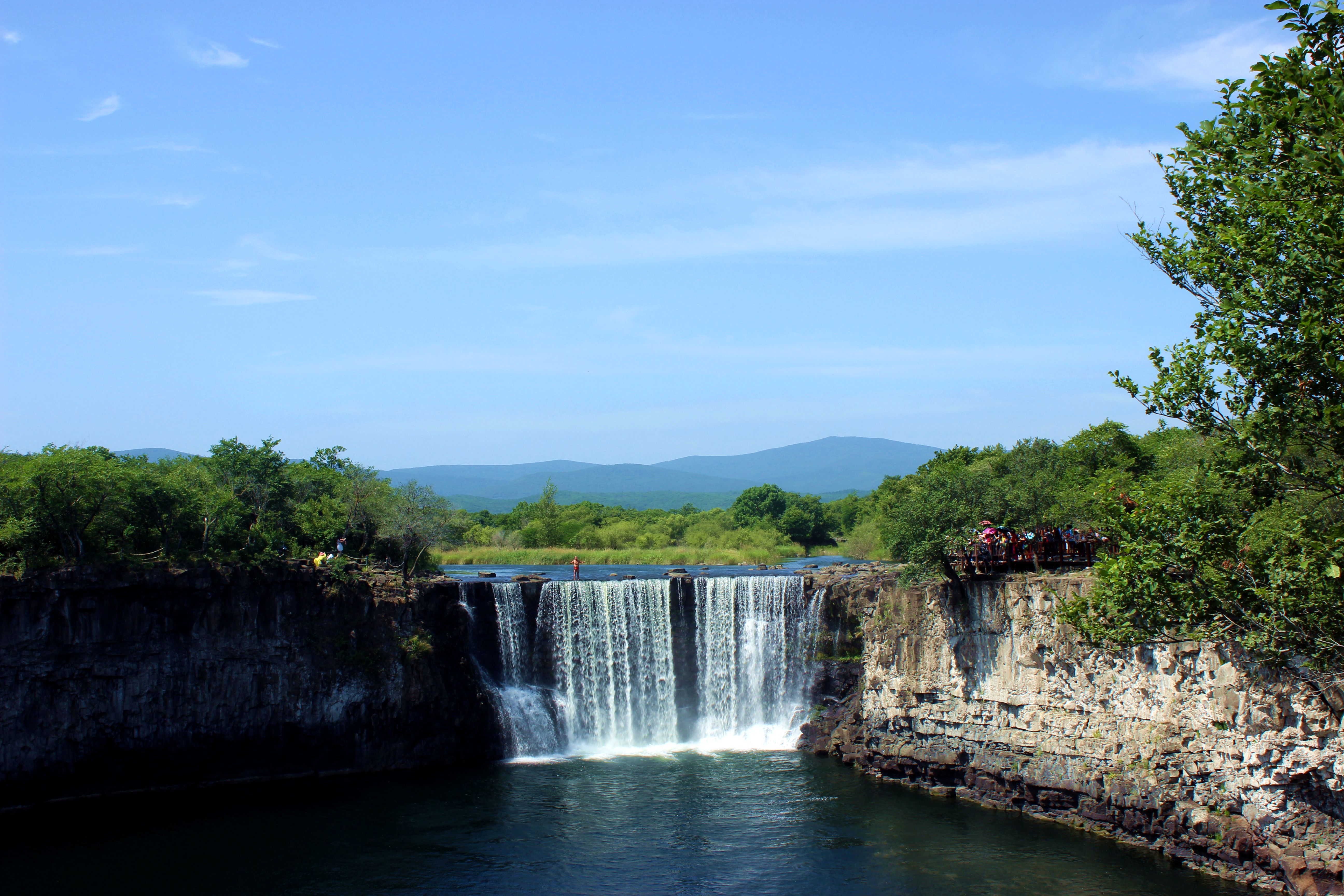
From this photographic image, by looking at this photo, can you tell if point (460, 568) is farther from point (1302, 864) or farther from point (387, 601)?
point (1302, 864)

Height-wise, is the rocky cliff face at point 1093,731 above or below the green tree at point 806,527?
below

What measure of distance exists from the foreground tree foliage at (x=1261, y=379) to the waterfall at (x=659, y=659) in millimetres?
18550

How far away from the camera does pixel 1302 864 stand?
21844 millimetres

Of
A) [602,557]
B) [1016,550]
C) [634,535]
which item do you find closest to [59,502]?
[1016,550]

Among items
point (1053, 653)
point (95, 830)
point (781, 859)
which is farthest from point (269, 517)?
point (1053, 653)

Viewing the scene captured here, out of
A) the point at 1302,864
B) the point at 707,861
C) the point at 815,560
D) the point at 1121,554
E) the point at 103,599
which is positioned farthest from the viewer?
the point at 815,560

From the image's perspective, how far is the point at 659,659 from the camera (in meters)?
38.4

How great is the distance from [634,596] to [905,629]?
36.1 feet

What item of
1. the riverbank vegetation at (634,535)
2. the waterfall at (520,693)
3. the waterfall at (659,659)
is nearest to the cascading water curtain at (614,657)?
the waterfall at (659,659)

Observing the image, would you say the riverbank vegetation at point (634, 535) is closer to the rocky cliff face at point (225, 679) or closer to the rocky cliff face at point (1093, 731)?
the rocky cliff face at point (225, 679)

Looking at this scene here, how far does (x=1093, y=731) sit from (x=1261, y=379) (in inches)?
510

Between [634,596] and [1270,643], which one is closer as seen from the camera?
[1270,643]

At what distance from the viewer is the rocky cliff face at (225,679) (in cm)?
2958

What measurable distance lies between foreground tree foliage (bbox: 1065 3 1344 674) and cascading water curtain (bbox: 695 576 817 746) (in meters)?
18.2
